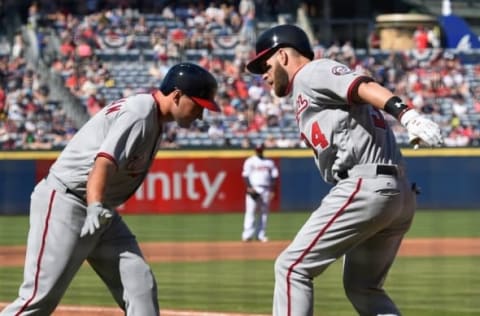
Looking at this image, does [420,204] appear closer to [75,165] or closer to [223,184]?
[223,184]

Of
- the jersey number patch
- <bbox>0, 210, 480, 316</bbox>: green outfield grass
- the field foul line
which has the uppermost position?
the jersey number patch

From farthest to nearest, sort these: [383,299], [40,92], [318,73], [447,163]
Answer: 1. [40,92]
2. [447,163]
3. [383,299]
4. [318,73]

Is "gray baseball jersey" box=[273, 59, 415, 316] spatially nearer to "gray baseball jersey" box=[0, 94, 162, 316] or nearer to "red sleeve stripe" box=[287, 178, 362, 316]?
"red sleeve stripe" box=[287, 178, 362, 316]

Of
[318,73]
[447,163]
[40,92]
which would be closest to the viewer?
[318,73]

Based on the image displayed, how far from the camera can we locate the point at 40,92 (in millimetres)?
26906

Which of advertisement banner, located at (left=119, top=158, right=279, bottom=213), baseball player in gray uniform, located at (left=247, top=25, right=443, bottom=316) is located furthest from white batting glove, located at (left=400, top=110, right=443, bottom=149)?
advertisement banner, located at (left=119, top=158, right=279, bottom=213)

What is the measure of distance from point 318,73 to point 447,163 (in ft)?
57.1

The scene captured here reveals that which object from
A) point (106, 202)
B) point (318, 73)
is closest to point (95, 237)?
point (106, 202)

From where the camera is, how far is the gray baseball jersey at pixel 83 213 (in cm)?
582

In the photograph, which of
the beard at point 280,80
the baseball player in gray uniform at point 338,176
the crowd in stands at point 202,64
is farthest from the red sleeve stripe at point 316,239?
the crowd in stands at point 202,64

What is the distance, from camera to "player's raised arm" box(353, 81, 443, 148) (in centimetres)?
540

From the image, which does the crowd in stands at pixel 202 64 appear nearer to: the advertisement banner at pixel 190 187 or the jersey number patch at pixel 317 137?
the advertisement banner at pixel 190 187

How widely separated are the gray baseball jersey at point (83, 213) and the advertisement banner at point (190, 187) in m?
16.6

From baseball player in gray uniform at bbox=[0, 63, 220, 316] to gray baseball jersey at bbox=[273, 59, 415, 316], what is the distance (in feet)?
1.75
